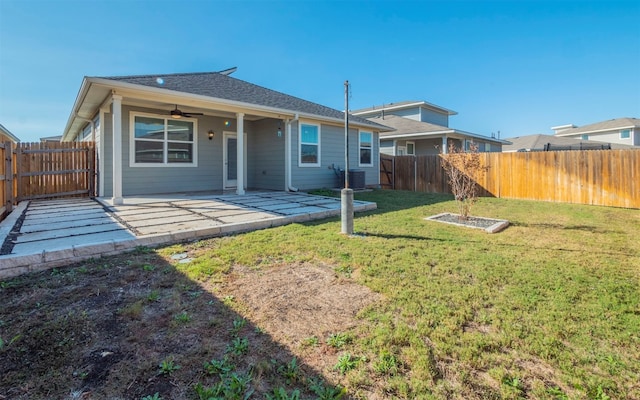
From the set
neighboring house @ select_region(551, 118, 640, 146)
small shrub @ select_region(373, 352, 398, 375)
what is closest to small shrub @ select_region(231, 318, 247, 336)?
small shrub @ select_region(373, 352, 398, 375)

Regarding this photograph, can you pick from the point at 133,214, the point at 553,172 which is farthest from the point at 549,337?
the point at 553,172

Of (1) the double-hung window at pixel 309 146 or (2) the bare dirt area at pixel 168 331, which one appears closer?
(2) the bare dirt area at pixel 168 331

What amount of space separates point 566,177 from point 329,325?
33.1ft

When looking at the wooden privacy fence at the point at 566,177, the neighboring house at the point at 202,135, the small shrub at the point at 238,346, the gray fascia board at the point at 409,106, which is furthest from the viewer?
the gray fascia board at the point at 409,106

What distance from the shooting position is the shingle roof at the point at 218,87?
777cm

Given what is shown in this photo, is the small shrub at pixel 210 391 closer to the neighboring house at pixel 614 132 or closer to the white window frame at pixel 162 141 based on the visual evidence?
the white window frame at pixel 162 141

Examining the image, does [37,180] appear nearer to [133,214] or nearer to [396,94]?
[133,214]

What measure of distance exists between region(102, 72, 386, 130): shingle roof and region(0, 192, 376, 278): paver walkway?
9.23 ft

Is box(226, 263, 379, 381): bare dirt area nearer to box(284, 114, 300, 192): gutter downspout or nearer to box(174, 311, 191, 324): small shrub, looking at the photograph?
box(174, 311, 191, 324): small shrub

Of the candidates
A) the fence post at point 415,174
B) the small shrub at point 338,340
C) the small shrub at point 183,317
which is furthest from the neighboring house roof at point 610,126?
the small shrub at point 183,317

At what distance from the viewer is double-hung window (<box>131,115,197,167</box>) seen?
8578 millimetres

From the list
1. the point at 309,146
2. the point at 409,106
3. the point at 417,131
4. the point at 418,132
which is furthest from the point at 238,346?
the point at 409,106

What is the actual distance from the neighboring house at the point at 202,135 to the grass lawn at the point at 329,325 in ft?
16.6

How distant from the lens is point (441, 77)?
20.1 m
